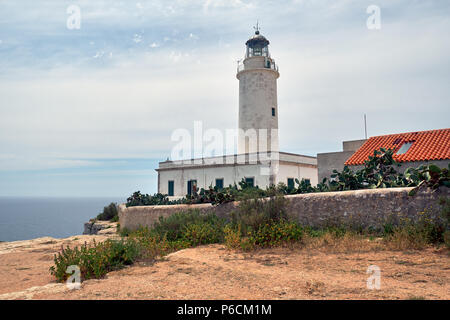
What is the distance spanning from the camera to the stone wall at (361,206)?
298 inches

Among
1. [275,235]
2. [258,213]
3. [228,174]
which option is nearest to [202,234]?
[258,213]

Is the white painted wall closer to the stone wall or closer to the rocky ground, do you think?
the stone wall

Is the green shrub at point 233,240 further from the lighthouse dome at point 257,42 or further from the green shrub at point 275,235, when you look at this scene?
the lighthouse dome at point 257,42

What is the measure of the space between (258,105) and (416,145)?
39.5ft

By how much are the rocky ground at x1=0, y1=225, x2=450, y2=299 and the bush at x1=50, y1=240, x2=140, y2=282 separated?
0.25 meters

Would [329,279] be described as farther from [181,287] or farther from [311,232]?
[311,232]

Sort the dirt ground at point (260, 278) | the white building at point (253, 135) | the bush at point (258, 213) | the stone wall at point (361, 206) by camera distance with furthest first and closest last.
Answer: the white building at point (253, 135) < the bush at point (258, 213) < the stone wall at point (361, 206) < the dirt ground at point (260, 278)

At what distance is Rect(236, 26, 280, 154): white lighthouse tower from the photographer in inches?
1002

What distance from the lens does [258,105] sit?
25.4m

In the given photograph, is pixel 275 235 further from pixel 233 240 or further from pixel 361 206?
pixel 361 206

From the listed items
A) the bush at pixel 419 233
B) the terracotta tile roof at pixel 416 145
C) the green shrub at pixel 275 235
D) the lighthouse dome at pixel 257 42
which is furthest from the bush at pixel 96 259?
the lighthouse dome at pixel 257 42

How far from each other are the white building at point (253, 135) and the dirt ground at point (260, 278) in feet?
54.8

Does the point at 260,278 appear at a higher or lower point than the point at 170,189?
lower

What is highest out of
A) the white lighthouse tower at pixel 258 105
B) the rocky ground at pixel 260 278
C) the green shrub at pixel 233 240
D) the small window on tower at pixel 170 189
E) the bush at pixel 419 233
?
the white lighthouse tower at pixel 258 105
